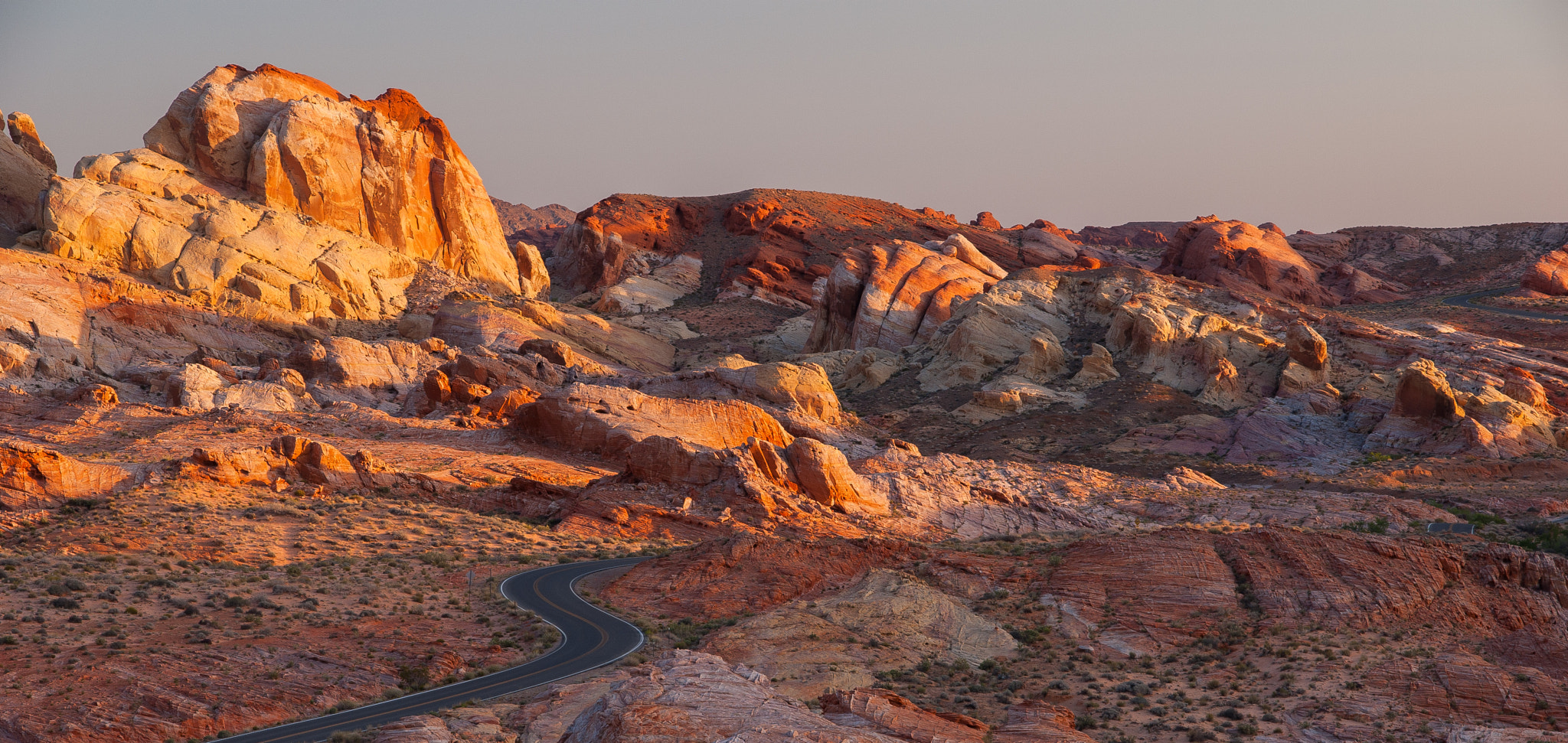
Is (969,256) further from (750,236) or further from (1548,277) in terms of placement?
(1548,277)

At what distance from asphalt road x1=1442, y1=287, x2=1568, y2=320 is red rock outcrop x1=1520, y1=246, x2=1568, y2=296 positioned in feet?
7.36

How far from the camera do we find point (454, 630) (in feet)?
91.6

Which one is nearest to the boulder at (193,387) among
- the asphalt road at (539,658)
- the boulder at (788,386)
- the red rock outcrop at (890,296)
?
the boulder at (788,386)

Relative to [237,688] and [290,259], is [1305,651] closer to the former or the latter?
[237,688]

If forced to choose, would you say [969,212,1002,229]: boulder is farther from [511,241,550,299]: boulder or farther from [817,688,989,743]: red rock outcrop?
[817,688,989,743]: red rock outcrop

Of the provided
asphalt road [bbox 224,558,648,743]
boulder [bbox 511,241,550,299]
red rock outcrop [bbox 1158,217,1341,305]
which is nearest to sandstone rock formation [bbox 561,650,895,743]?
asphalt road [bbox 224,558,648,743]

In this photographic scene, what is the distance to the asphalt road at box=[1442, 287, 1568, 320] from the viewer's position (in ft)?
284

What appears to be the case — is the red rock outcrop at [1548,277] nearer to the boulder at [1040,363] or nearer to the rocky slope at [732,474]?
the rocky slope at [732,474]

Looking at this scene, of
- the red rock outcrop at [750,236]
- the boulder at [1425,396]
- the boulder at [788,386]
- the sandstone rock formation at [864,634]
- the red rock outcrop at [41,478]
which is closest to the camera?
the sandstone rock formation at [864,634]

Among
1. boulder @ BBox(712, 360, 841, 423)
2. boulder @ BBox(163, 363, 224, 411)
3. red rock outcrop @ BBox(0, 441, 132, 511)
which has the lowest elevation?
red rock outcrop @ BBox(0, 441, 132, 511)

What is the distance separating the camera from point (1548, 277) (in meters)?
97.0

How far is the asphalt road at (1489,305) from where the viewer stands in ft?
284

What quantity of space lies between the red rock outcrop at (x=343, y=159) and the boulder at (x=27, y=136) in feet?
27.1

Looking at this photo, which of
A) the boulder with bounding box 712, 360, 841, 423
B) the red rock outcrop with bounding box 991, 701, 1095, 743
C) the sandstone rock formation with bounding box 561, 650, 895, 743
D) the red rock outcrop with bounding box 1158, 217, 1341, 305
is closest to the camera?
the sandstone rock formation with bounding box 561, 650, 895, 743
